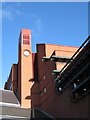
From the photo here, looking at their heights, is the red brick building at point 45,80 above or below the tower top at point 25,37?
below

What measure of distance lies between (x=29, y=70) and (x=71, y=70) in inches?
624

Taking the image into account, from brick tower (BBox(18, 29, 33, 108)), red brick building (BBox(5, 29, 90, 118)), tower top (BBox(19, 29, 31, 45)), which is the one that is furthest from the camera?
tower top (BBox(19, 29, 31, 45))

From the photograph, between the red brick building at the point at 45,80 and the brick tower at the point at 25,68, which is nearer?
the red brick building at the point at 45,80

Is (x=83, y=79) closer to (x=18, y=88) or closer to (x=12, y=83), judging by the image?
(x=18, y=88)

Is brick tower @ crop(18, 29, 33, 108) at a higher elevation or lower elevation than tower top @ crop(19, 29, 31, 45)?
lower

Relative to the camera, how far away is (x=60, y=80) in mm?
26219

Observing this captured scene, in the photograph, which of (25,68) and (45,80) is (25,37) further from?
(45,80)

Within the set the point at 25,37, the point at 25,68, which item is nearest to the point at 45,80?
the point at 25,68

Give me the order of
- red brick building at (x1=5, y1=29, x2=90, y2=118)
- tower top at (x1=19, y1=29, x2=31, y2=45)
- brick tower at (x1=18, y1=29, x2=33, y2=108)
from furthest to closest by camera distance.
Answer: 1. tower top at (x1=19, y1=29, x2=31, y2=45)
2. brick tower at (x1=18, y1=29, x2=33, y2=108)
3. red brick building at (x1=5, y1=29, x2=90, y2=118)

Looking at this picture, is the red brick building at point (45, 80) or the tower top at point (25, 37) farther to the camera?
the tower top at point (25, 37)

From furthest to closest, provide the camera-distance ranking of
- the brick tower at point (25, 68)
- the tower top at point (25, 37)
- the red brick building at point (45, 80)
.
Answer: the tower top at point (25, 37), the brick tower at point (25, 68), the red brick building at point (45, 80)

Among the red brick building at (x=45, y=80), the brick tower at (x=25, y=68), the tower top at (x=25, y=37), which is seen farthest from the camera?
the tower top at (x=25, y=37)

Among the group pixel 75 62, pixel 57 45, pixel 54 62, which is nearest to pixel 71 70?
pixel 75 62

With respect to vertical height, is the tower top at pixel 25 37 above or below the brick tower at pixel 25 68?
above
